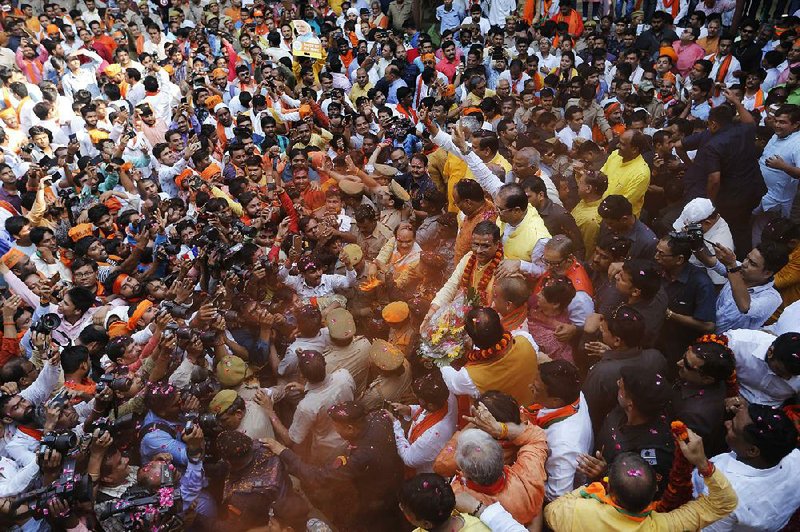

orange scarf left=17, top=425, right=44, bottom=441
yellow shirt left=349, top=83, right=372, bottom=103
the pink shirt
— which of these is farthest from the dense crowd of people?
yellow shirt left=349, top=83, right=372, bottom=103

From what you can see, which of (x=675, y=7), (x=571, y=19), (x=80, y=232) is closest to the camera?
(x=80, y=232)

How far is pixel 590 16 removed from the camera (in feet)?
41.3

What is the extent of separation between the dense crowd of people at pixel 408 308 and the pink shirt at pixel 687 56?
1.66 ft

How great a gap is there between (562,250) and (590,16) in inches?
419

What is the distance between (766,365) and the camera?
131 inches

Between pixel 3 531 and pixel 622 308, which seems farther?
pixel 622 308

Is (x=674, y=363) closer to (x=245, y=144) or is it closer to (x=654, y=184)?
(x=654, y=184)

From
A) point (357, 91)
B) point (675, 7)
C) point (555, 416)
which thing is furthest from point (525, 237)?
point (675, 7)

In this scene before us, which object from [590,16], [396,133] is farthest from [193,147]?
[590,16]

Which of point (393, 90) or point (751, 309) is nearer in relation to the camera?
point (751, 309)

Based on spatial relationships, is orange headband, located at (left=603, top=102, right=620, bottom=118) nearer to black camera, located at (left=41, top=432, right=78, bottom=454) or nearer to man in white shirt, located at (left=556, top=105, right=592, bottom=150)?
man in white shirt, located at (left=556, top=105, right=592, bottom=150)

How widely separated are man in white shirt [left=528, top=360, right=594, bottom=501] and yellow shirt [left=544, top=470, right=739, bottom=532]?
1.16 feet

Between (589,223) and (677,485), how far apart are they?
3.04 m

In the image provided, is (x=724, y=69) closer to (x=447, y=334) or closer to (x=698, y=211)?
(x=698, y=211)
